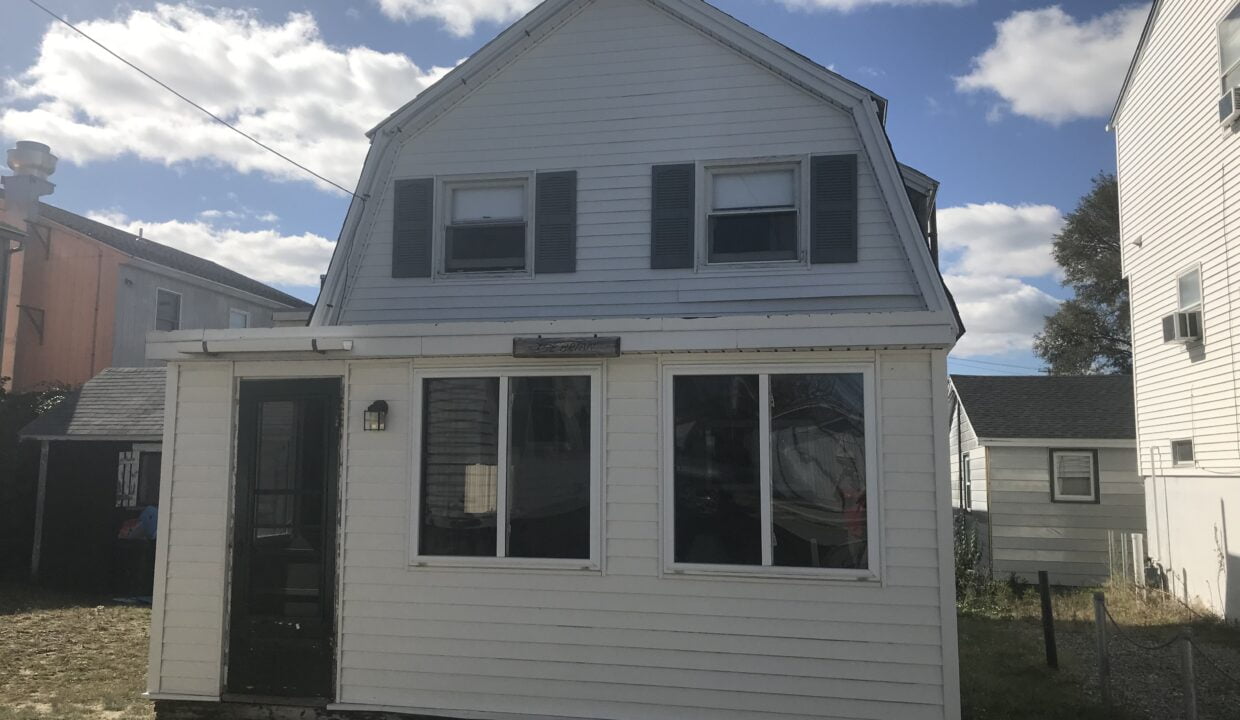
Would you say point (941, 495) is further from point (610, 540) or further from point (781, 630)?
point (610, 540)

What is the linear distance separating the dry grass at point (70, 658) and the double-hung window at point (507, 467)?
2.93 m

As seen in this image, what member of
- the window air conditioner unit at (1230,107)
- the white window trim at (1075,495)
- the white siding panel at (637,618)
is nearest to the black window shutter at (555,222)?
the white siding panel at (637,618)

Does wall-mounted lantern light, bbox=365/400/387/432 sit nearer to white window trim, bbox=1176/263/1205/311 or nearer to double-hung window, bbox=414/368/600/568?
double-hung window, bbox=414/368/600/568

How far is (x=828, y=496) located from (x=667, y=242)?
12.5 ft

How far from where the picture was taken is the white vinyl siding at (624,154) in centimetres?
887

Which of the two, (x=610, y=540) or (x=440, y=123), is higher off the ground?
(x=440, y=123)

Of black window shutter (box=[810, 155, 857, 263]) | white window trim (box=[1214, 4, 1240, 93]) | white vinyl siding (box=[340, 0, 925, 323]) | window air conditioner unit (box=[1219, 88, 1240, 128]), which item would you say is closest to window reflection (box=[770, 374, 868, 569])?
white vinyl siding (box=[340, 0, 925, 323])

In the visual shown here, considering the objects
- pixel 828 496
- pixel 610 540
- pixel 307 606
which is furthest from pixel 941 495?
pixel 307 606

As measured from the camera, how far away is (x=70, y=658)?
9.19 m

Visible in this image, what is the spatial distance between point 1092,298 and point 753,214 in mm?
24139

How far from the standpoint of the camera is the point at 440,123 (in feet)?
32.5

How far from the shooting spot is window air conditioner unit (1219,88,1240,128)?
33.9 ft

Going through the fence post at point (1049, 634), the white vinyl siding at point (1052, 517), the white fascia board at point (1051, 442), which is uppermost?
the white fascia board at point (1051, 442)

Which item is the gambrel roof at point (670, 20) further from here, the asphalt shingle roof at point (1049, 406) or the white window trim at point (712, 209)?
the asphalt shingle roof at point (1049, 406)
